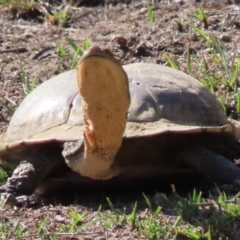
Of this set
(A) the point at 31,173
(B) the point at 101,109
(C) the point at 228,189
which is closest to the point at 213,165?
(C) the point at 228,189

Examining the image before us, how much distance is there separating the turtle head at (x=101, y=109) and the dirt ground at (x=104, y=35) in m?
1.51

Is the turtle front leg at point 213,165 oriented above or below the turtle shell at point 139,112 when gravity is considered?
below

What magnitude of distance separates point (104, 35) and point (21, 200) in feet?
9.12

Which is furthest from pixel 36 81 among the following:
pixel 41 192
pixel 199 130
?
pixel 199 130

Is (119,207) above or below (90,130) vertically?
below

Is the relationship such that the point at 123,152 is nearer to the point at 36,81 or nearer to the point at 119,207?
the point at 119,207

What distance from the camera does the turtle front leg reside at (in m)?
4.09

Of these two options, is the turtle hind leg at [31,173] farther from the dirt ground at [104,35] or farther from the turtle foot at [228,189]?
the dirt ground at [104,35]

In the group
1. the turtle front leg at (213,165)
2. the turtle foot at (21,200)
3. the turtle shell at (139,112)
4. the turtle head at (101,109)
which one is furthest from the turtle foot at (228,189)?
the turtle foot at (21,200)

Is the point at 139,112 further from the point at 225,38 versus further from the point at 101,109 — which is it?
the point at 225,38

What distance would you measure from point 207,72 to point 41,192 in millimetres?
1789

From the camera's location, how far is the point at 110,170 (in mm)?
4039

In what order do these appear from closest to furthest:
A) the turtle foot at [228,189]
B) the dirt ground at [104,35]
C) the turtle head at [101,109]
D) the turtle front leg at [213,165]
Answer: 1. the turtle head at [101,109]
2. the turtle foot at [228,189]
3. the turtle front leg at [213,165]
4. the dirt ground at [104,35]

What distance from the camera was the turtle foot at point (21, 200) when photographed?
3.98m
